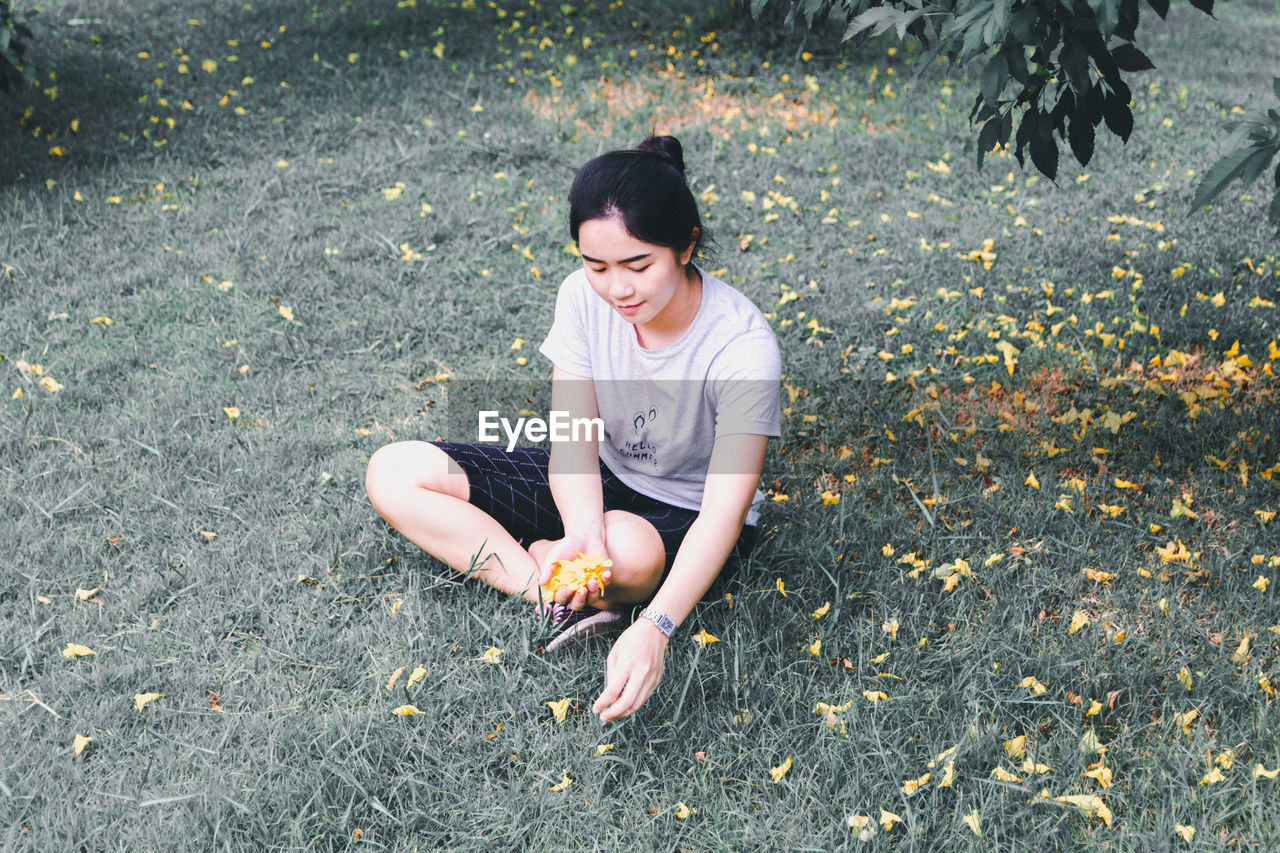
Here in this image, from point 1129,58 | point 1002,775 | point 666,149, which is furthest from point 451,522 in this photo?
point 1129,58

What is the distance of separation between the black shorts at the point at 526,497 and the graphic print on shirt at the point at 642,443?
0.10 m

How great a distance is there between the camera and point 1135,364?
136 inches

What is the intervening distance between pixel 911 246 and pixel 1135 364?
1333 mm

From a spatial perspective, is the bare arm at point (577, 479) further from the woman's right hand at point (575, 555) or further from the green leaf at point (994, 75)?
the green leaf at point (994, 75)

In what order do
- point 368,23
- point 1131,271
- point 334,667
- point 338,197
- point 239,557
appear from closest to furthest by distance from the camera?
point 334,667, point 239,557, point 1131,271, point 338,197, point 368,23

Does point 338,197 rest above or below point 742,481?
below

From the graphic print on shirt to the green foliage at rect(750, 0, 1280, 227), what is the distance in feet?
2.96

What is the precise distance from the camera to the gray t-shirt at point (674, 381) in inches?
80.4

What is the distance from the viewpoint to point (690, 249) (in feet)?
6.66

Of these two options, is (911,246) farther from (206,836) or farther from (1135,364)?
(206,836)

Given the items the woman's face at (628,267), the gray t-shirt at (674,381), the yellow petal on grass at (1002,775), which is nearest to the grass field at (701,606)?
the yellow petal on grass at (1002,775)

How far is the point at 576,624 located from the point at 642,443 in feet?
1.49

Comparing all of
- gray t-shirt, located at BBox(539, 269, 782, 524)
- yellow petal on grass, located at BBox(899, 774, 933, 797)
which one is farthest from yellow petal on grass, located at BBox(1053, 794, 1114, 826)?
gray t-shirt, located at BBox(539, 269, 782, 524)

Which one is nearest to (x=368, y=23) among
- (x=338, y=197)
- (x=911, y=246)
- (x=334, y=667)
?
(x=338, y=197)
